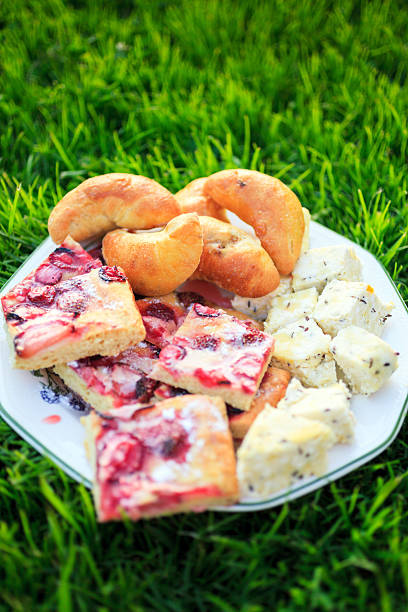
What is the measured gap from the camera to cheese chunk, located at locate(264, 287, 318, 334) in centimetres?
249

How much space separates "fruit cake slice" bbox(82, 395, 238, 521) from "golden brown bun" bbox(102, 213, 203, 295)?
0.66 m

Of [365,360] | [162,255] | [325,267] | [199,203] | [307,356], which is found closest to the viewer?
[365,360]

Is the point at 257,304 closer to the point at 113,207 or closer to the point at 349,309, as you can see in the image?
the point at 349,309

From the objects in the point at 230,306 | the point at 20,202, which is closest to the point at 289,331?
the point at 230,306

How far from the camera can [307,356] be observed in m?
2.29

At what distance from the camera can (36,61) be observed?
4.52 meters

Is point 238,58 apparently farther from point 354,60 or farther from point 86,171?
point 86,171

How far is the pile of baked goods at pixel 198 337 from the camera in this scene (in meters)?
1.92

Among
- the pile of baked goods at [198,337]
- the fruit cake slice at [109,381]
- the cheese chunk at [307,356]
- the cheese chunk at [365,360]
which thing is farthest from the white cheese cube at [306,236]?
the fruit cake slice at [109,381]

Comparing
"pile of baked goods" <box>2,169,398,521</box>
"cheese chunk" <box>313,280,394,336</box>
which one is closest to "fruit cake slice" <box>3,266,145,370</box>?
"pile of baked goods" <box>2,169,398,521</box>

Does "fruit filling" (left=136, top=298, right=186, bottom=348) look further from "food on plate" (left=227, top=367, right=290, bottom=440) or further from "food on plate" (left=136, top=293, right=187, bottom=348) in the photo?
"food on plate" (left=227, top=367, right=290, bottom=440)

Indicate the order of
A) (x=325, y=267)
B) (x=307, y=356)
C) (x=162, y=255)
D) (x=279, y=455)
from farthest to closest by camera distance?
(x=325, y=267) < (x=162, y=255) < (x=307, y=356) < (x=279, y=455)

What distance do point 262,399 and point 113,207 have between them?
112 centimetres

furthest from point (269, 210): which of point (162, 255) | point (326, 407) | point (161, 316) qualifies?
point (326, 407)
